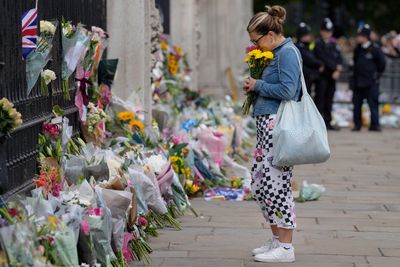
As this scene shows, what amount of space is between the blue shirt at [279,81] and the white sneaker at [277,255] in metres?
0.90

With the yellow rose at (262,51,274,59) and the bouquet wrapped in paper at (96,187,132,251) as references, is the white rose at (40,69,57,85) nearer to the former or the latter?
the bouquet wrapped in paper at (96,187,132,251)

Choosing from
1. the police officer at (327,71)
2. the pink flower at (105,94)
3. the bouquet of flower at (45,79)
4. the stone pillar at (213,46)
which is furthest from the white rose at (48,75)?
the stone pillar at (213,46)

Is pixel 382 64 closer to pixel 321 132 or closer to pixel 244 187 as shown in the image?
→ pixel 244 187

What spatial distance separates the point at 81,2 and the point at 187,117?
14.4ft

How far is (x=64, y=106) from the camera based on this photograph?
809cm

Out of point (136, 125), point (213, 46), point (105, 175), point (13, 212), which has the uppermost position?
point (13, 212)

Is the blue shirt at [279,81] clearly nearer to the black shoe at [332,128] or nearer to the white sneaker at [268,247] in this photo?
the white sneaker at [268,247]

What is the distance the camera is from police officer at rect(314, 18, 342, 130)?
19.0 metres

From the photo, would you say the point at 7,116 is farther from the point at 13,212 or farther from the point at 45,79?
the point at 45,79

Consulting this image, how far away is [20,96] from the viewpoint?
6566 millimetres

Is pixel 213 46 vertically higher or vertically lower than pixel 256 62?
lower

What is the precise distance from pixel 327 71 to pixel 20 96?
13.0m

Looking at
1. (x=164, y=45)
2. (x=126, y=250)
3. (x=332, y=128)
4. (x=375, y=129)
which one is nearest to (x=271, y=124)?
(x=126, y=250)

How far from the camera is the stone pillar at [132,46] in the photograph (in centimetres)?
1035
